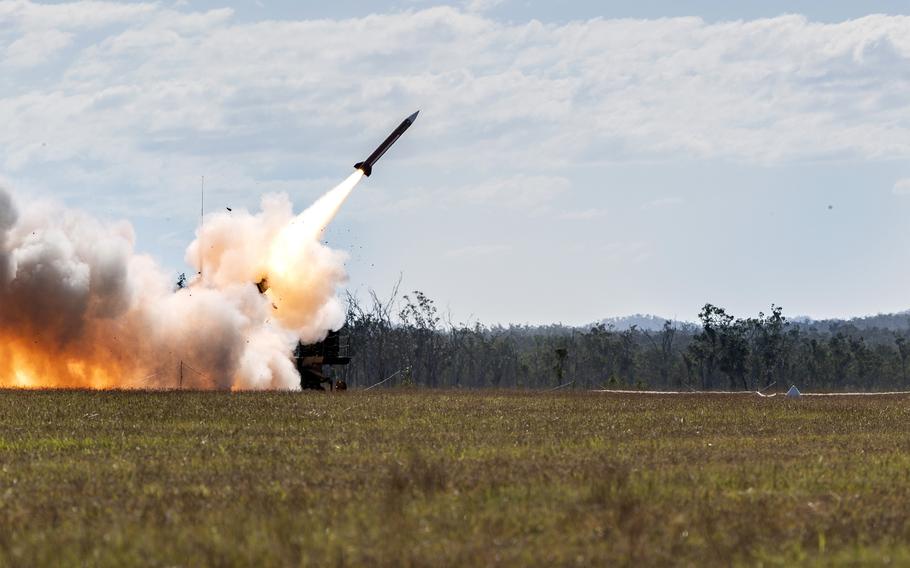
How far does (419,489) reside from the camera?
63.7 feet

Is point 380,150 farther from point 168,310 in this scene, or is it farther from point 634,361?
point 634,361

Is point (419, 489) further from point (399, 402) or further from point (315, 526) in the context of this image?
point (399, 402)

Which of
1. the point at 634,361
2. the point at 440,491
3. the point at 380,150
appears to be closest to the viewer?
the point at 440,491

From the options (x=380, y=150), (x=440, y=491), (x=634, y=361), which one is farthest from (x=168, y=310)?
(x=634, y=361)

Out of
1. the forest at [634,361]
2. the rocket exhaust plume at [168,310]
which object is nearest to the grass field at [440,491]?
the rocket exhaust plume at [168,310]

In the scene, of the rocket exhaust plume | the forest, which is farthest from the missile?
the forest

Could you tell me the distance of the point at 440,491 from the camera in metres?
19.2

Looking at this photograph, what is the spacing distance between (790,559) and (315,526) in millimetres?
5537

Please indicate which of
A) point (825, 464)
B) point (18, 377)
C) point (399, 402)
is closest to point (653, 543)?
point (825, 464)

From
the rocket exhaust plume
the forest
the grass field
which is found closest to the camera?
the grass field

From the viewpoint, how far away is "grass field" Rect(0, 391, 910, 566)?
48.2 feet

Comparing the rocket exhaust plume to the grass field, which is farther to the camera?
the rocket exhaust plume

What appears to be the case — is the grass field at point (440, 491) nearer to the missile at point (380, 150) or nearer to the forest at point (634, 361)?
the missile at point (380, 150)

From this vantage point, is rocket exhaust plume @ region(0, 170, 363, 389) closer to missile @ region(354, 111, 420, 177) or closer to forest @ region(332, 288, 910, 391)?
missile @ region(354, 111, 420, 177)
